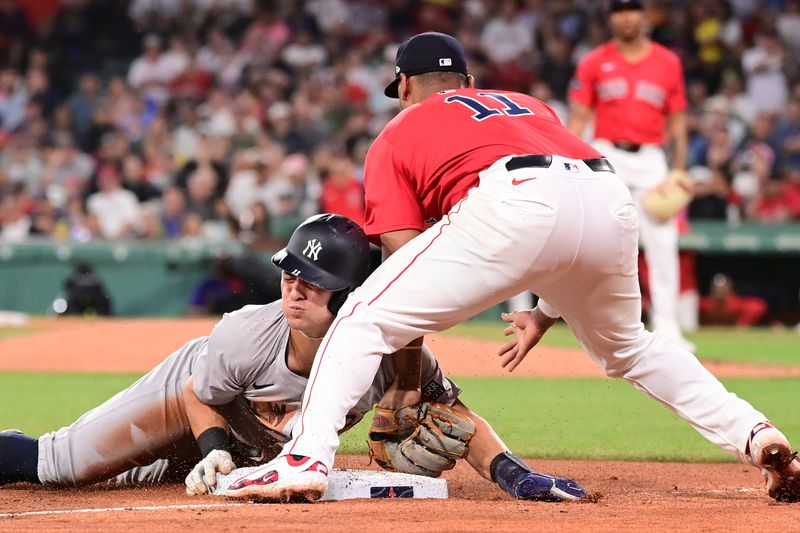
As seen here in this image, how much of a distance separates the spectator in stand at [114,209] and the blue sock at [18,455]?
394 inches

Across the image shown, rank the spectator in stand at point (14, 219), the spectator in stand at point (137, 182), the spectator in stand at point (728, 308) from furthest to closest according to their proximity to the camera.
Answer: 1. the spectator in stand at point (137, 182)
2. the spectator in stand at point (14, 219)
3. the spectator in stand at point (728, 308)

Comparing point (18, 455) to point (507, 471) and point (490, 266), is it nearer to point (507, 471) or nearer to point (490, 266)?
point (507, 471)

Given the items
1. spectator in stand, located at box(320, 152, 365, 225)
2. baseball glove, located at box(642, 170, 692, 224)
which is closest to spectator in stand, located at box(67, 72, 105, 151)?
spectator in stand, located at box(320, 152, 365, 225)

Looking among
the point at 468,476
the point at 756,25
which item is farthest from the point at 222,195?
the point at 468,476

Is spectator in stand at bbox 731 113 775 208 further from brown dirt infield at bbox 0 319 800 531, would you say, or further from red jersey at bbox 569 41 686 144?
brown dirt infield at bbox 0 319 800 531

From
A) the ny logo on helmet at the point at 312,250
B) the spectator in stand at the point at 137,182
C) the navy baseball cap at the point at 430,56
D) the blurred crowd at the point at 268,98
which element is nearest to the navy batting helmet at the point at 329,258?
the ny logo on helmet at the point at 312,250

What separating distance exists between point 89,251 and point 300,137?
3387 millimetres

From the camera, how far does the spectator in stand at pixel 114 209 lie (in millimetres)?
14672

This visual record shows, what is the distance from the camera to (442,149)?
4.16 metres

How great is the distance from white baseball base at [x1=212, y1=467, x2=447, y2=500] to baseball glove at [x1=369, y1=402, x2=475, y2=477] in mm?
94

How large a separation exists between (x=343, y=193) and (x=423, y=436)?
31.2ft

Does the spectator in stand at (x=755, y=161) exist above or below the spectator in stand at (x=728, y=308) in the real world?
above

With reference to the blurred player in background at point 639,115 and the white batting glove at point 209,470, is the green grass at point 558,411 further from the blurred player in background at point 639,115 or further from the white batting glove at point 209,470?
the white batting glove at point 209,470

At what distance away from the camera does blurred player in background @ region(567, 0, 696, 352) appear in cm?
971
